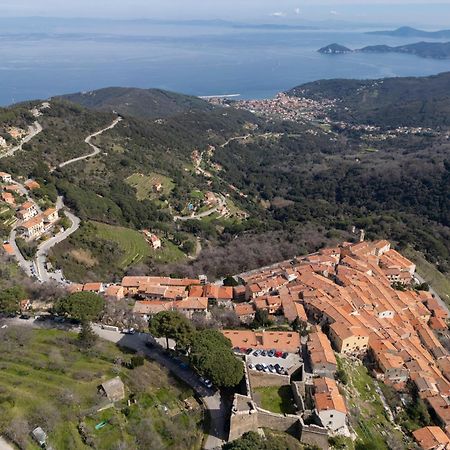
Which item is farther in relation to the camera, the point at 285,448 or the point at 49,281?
the point at 49,281

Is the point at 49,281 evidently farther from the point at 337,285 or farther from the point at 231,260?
the point at 337,285

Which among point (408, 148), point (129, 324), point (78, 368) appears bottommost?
point (408, 148)

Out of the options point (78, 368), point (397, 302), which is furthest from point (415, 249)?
point (78, 368)

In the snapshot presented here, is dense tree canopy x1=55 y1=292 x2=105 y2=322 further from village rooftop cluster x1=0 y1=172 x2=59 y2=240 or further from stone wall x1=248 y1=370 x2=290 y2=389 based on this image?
village rooftop cluster x1=0 y1=172 x2=59 y2=240

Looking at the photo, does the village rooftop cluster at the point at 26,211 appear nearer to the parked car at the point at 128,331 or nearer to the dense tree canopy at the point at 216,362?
the parked car at the point at 128,331

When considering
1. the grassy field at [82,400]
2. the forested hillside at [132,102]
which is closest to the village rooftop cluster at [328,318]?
the grassy field at [82,400]

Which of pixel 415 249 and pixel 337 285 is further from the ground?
pixel 337 285
